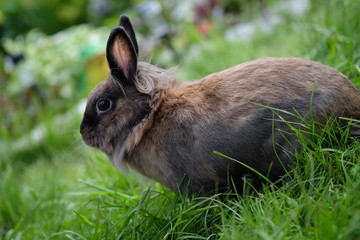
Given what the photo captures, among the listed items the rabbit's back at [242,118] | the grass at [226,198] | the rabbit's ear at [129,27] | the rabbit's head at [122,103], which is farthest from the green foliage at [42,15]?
the rabbit's back at [242,118]

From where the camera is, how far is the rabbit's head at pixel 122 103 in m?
2.70

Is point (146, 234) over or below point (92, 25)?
below

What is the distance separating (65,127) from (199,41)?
2.20 meters

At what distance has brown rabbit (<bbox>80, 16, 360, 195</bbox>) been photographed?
7.79ft

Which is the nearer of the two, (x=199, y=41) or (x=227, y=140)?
(x=227, y=140)

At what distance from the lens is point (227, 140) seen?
2410mm

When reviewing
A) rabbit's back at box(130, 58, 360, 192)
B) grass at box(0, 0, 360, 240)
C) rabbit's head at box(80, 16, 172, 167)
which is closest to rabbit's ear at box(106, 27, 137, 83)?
rabbit's head at box(80, 16, 172, 167)

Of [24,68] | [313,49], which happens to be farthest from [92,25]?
[313,49]

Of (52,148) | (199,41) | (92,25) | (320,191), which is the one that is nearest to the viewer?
(320,191)

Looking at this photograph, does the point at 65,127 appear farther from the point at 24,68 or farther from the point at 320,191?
the point at 320,191

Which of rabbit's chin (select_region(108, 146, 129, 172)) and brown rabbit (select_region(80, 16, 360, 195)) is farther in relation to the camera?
rabbit's chin (select_region(108, 146, 129, 172))

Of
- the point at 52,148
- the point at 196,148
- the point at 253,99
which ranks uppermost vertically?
the point at 253,99

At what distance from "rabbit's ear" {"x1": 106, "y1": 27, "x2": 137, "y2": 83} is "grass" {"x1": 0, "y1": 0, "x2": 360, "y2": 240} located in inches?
28.5

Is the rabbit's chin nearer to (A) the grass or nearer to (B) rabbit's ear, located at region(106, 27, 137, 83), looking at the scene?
(A) the grass
